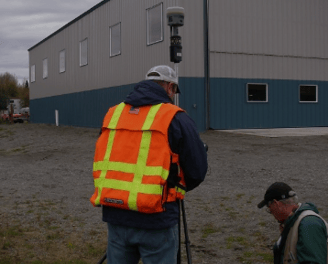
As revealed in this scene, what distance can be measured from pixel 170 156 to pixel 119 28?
73.7 feet

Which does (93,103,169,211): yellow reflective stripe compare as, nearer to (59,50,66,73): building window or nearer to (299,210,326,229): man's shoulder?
(299,210,326,229): man's shoulder

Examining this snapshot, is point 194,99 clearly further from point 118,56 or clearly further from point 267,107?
point 118,56

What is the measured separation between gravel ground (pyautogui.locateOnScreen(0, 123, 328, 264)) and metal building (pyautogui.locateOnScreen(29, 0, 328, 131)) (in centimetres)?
525

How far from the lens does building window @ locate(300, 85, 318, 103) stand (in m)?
23.4

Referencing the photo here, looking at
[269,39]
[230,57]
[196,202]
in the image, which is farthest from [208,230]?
[269,39]

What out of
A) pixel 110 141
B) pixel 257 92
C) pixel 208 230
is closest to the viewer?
pixel 110 141

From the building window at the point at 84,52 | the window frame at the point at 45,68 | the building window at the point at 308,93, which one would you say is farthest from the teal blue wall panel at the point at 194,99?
the window frame at the point at 45,68

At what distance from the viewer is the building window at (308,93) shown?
23.4m

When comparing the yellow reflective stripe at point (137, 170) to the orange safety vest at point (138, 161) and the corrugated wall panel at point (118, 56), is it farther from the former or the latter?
the corrugated wall panel at point (118, 56)

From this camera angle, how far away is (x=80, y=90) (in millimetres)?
29703

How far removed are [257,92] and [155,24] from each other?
5495 millimetres

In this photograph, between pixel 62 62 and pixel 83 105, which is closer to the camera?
pixel 83 105

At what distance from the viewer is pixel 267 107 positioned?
874 inches

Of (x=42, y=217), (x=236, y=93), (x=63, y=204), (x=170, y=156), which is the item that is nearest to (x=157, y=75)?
(x=170, y=156)
